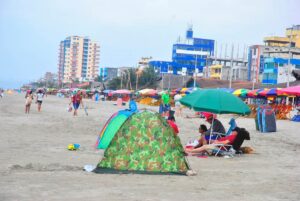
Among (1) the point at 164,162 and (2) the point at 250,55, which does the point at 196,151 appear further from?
(2) the point at 250,55

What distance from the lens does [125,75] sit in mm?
104312

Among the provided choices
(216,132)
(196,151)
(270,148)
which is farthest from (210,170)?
(270,148)

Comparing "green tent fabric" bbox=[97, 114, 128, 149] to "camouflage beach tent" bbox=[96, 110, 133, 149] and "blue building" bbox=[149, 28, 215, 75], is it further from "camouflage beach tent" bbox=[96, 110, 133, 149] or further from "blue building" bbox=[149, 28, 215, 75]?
"blue building" bbox=[149, 28, 215, 75]

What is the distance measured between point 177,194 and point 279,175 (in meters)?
2.95

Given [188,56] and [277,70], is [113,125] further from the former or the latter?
[188,56]

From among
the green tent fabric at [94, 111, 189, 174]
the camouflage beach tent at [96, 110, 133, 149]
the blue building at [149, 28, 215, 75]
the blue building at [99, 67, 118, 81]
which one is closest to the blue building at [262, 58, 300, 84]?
the blue building at [149, 28, 215, 75]

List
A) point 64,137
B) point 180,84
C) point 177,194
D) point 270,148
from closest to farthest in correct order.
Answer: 1. point 177,194
2. point 270,148
3. point 64,137
4. point 180,84

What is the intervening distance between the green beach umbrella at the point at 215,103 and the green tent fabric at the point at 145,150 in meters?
2.52

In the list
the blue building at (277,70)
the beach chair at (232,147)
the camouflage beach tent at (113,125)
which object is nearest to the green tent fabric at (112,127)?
the camouflage beach tent at (113,125)

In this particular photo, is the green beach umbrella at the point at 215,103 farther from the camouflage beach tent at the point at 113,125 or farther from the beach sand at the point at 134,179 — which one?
the camouflage beach tent at the point at 113,125

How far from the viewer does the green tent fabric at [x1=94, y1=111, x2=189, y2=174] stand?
890 centimetres

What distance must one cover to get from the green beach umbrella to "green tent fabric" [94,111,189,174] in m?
2.52

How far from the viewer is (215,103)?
11812mm

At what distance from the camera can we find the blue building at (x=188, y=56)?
11256 centimetres
